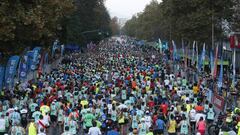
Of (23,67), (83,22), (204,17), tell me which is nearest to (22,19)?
(23,67)

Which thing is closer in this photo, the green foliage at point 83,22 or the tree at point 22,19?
the tree at point 22,19

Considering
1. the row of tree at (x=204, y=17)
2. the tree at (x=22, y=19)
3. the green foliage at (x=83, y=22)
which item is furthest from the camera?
the green foliage at (x=83, y=22)

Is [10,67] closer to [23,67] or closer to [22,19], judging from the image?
[22,19]

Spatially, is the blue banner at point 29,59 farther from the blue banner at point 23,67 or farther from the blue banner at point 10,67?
the blue banner at point 10,67

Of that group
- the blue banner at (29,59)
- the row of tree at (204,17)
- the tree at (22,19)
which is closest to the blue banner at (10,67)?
the tree at (22,19)

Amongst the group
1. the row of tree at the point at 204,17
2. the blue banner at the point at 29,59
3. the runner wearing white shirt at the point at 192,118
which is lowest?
the runner wearing white shirt at the point at 192,118

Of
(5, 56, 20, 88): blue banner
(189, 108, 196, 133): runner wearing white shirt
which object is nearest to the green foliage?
(5, 56, 20, 88): blue banner

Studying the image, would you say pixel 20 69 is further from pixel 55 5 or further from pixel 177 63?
pixel 177 63

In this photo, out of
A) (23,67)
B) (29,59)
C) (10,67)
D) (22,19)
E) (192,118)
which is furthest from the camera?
(29,59)

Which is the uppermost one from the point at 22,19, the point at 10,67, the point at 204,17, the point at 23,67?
the point at 22,19

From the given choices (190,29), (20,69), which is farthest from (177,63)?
(20,69)

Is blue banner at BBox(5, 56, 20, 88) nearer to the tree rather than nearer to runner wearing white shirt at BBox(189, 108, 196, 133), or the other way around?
the tree

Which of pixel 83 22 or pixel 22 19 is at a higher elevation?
pixel 22 19

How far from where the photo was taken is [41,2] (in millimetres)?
28125
